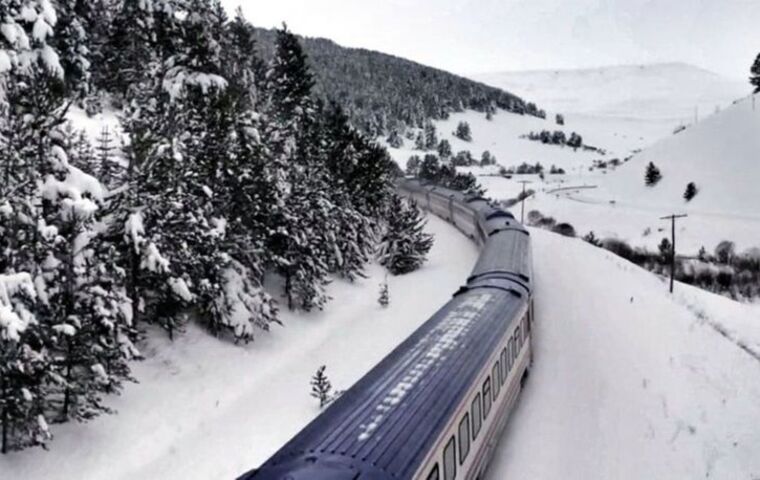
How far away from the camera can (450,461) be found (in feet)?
26.6

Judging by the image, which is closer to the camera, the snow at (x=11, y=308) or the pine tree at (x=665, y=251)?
the snow at (x=11, y=308)

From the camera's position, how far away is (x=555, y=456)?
38.9ft

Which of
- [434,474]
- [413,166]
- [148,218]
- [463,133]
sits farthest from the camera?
[463,133]

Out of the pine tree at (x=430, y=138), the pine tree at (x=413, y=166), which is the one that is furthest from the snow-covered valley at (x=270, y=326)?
the pine tree at (x=430, y=138)

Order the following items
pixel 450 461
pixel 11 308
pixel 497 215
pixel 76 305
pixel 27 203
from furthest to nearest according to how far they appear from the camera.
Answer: pixel 497 215, pixel 76 305, pixel 27 203, pixel 11 308, pixel 450 461

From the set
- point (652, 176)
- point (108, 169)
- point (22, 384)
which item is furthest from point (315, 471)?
point (652, 176)

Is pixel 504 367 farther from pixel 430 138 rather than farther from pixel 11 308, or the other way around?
pixel 430 138

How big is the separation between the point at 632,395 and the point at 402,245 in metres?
19.8

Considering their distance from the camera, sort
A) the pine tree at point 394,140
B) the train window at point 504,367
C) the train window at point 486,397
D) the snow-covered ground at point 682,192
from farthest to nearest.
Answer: the pine tree at point 394,140
the snow-covered ground at point 682,192
the train window at point 504,367
the train window at point 486,397

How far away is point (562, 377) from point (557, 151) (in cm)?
18011

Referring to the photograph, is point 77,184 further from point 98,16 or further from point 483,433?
point 98,16

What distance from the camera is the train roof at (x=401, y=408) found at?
6.28 meters

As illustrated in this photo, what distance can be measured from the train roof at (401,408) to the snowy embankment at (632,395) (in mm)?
3143

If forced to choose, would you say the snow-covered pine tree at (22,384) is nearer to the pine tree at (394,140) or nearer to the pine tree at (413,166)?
the pine tree at (413,166)
